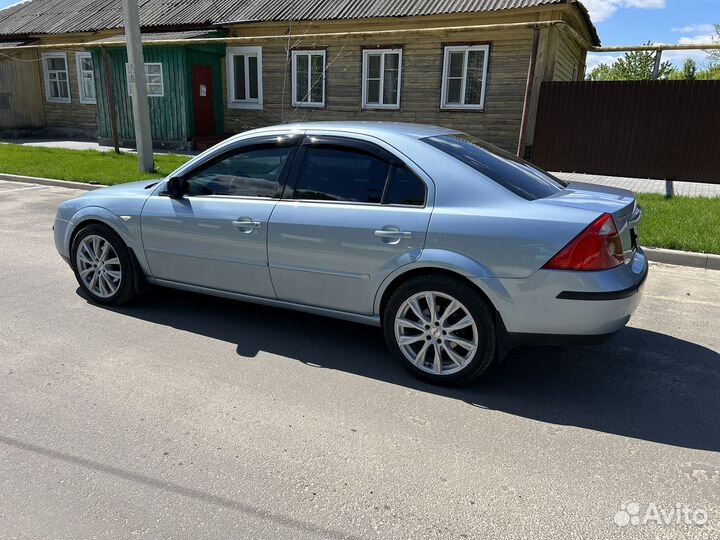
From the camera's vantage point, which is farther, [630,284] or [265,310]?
[265,310]

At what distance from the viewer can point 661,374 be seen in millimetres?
3795

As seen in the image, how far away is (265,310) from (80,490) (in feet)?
8.06

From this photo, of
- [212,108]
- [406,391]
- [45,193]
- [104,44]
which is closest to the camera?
[406,391]

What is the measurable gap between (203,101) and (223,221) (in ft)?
47.0

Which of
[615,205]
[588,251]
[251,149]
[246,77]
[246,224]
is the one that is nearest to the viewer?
[588,251]

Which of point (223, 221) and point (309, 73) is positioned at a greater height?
point (309, 73)

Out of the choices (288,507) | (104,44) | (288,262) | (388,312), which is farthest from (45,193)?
(288,507)

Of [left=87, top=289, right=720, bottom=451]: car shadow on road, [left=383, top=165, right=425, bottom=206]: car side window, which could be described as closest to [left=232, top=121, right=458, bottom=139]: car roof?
[left=383, top=165, right=425, bottom=206]: car side window

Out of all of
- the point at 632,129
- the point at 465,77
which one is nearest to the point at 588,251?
the point at 632,129

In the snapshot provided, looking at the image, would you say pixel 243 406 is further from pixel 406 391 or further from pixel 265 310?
pixel 265 310

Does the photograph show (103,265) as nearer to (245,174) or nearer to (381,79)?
(245,174)

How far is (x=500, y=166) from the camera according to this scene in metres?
3.85

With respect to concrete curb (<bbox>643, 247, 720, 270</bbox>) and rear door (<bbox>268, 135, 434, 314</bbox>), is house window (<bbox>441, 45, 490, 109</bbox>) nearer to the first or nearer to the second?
concrete curb (<bbox>643, 247, 720, 270</bbox>)

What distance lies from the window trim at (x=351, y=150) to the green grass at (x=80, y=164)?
7.76 metres
